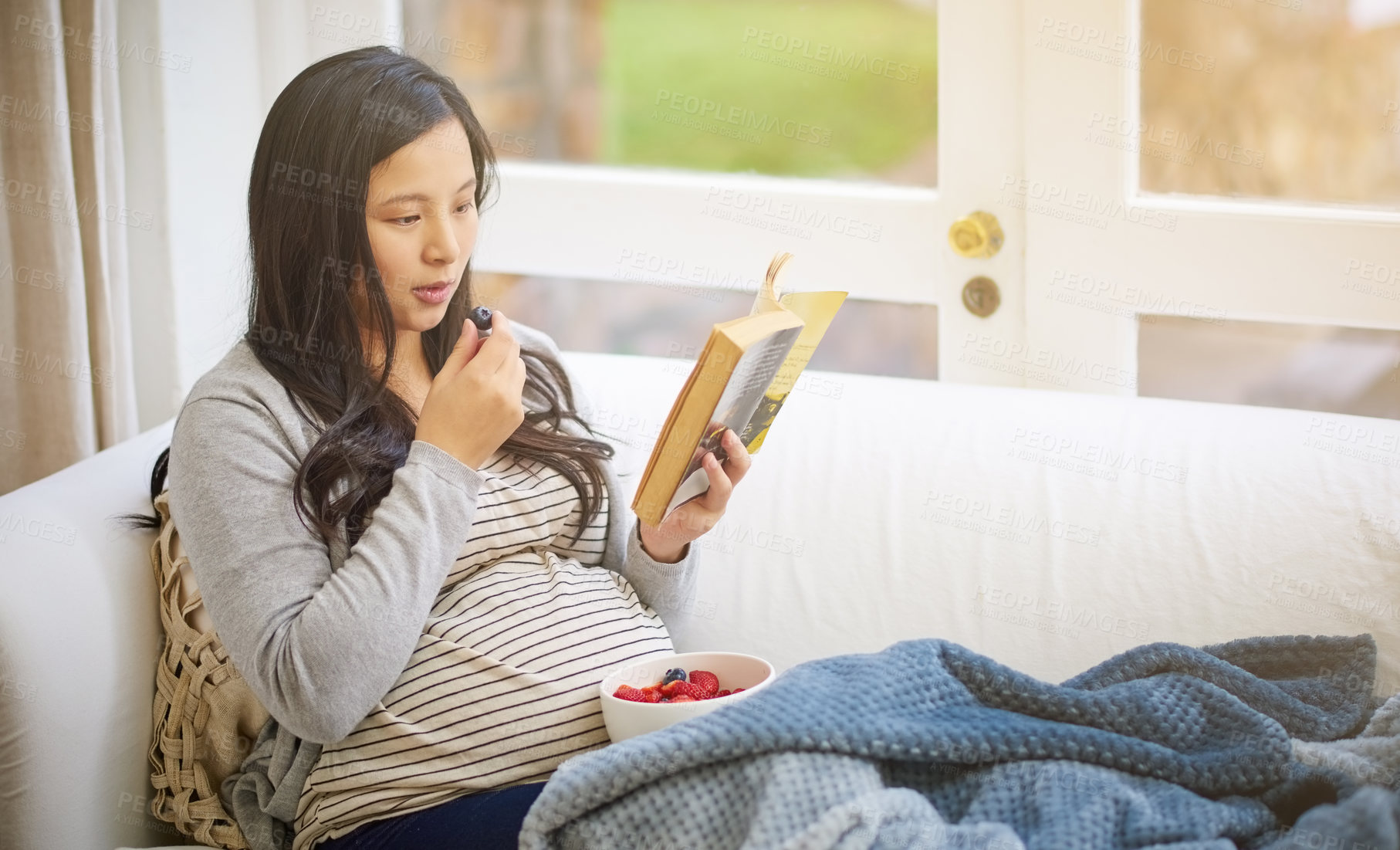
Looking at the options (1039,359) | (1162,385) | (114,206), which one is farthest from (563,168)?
(1162,385)

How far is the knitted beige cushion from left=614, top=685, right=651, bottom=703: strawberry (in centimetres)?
41

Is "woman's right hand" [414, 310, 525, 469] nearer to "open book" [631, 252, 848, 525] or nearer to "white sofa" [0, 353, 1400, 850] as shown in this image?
"open book" [631, 252, 848, 525]

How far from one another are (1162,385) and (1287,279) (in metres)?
0.28

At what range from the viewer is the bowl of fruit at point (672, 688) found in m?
1.10

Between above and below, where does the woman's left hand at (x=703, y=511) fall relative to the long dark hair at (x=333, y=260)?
below

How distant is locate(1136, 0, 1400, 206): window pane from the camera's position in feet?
5.89

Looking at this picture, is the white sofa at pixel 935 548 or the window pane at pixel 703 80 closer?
the white sofa at pixel 935 548

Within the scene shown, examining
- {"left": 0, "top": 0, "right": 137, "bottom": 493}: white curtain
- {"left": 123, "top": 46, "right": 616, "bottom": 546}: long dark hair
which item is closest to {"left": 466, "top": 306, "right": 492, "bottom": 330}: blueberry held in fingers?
{"left": 123, "top": 46, "right": 616, "bottom": 546}: long dark hair

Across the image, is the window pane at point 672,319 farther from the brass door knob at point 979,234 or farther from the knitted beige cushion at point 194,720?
the knitted beige cushion at point 194,720

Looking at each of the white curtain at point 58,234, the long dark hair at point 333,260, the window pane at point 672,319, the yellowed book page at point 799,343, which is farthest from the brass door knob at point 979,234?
the white curtain at point 58,234

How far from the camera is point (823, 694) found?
1.04 m

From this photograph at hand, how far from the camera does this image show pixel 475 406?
118cm

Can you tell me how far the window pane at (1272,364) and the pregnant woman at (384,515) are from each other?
3.44ft

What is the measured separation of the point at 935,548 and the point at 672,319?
3.27ft
